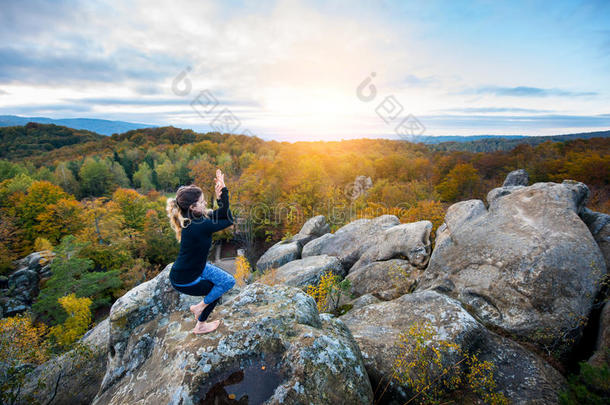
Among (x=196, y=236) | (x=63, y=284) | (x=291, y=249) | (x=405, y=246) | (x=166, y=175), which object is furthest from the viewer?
(x=166, y=175)

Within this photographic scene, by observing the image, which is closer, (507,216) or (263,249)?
(507,216)

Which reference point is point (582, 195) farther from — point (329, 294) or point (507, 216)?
point (329, 294)

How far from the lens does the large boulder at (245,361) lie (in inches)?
139

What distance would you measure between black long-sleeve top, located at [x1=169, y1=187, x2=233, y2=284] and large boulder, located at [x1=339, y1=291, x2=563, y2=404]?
3.72 metres

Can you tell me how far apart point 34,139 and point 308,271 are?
167m

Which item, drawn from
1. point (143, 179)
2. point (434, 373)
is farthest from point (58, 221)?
point (434, 373)

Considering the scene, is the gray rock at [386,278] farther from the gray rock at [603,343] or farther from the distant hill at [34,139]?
the distant hill at [34,139]

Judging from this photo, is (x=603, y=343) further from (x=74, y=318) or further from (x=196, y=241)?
(x=74, y=318)

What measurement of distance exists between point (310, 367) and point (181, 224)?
3.00m

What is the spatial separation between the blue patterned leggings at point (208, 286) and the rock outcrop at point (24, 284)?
3522 centimetres

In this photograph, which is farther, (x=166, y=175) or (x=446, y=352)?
(x=166, y=175)

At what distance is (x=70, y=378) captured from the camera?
629 centimetres

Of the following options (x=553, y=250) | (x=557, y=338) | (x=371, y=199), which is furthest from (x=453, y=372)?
(x=371, y=199)

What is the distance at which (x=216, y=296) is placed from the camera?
14.8 ft
